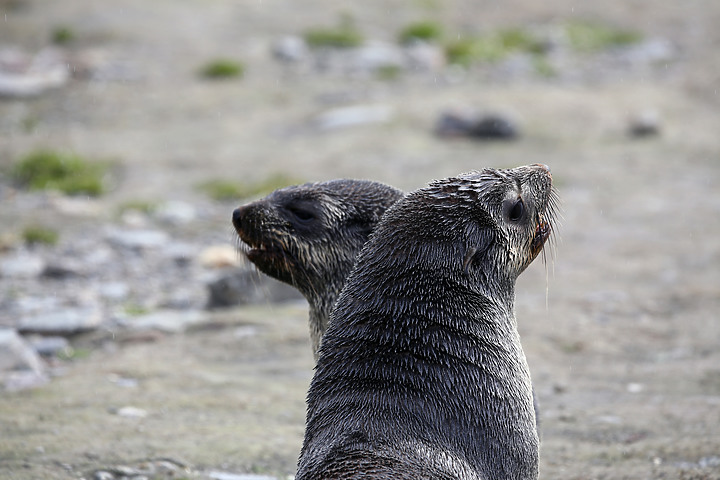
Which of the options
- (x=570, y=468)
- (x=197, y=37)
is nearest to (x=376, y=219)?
(x=570, y=468)

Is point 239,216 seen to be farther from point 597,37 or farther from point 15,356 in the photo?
point 597,37

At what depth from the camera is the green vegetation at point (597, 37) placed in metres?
17.8

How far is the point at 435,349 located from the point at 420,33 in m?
14.1

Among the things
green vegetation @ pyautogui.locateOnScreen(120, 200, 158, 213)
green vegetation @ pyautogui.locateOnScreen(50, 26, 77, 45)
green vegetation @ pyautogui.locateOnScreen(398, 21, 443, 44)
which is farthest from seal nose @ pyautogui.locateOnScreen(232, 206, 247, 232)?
green vegetation @ pyautogui.locateOnScreen(398, 21, 443, 44)

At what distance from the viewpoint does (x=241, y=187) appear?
10.8 m

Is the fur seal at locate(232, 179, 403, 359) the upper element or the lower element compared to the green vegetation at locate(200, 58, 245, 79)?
lower

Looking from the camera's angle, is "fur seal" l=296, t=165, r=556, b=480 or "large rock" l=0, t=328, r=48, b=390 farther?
"large rock" l=0, t=328, r=48, b=390

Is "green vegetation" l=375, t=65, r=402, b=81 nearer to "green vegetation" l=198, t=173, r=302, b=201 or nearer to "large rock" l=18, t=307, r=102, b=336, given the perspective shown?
"green vegetation" l=198, t=173, r=302, b=201

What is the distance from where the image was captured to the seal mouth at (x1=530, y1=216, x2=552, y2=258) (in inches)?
155

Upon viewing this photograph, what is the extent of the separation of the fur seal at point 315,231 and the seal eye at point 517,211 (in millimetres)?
926

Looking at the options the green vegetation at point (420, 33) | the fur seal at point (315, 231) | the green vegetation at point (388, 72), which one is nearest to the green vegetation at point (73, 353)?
the fur seal at point (315, 231)

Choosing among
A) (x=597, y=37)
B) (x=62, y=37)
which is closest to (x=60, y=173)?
(x=62, y=37)

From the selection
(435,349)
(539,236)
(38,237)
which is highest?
(38,237)

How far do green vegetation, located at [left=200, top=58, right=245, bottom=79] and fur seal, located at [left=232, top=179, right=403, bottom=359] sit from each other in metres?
10.4
